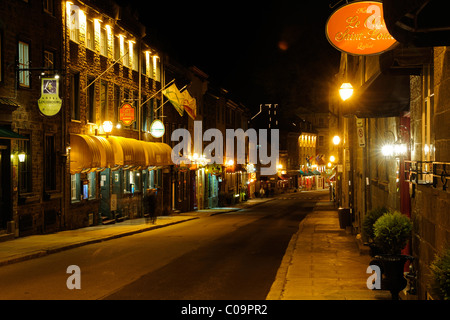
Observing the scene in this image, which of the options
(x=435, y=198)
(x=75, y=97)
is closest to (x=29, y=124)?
(x=75, y=97)

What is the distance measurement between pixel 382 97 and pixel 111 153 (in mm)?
17689

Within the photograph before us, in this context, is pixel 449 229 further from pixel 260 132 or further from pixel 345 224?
pixel 260 132

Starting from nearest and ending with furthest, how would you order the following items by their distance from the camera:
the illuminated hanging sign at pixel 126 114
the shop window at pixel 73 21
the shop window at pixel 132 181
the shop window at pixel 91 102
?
the shop window at pixel 73 21 < the shop window at pixel 91 102 < the illuminated hanging sign at pixel 126 114 < the shop window at pixel 132 181

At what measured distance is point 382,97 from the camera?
12125mm

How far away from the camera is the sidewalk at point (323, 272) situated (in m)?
10.8

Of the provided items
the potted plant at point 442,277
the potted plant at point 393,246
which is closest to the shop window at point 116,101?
the potted plant at point 393,246

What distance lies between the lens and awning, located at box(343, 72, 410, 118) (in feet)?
35.6

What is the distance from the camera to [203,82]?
167 ft

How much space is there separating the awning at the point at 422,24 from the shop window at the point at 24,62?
1844 centimetres

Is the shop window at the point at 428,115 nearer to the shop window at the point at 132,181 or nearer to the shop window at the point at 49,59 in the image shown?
the shop window at the point at 49,59

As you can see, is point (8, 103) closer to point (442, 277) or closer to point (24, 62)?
point (24, 62)

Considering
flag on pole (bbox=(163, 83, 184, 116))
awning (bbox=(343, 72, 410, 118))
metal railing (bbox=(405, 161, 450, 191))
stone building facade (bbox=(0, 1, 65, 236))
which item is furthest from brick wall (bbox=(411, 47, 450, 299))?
flag on pole (bbox=(163, 83, 184, 116))

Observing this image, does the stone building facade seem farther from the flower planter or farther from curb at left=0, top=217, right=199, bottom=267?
the flower planter

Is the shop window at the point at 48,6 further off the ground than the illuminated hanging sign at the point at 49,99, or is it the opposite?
the shop window at the point at 48,6
